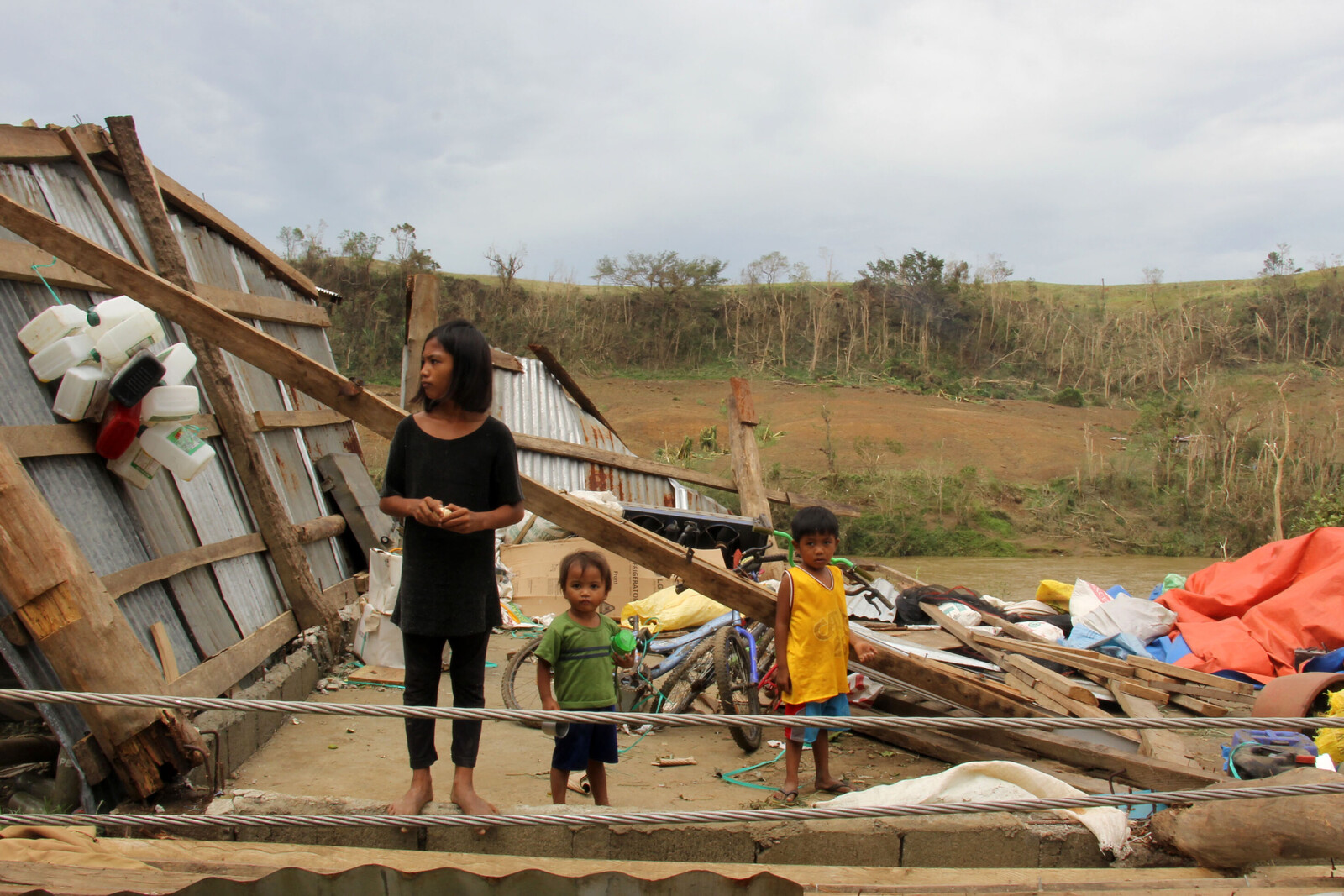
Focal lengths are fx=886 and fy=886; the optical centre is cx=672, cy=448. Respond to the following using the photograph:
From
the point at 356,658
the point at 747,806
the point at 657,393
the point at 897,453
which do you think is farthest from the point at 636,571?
the point at 657,393

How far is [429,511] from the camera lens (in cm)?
270

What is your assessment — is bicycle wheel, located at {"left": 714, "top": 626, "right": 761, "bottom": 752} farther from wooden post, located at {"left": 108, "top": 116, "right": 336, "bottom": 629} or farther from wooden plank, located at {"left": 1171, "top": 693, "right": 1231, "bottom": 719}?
wooden plank, located at {"left": 1171, "top": 693, "right": 1231, "bottom": 719}

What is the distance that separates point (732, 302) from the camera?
→ 106ft

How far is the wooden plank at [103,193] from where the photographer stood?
484 centimetres

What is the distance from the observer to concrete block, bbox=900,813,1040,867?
301 cm

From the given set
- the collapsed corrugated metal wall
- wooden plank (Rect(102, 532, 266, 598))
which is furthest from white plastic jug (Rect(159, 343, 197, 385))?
wooden plank (Rect(102, 532, 266, 598))

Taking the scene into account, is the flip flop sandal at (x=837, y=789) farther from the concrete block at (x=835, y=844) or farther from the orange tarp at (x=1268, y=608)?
the orange tarp at (x=1268, y=608)

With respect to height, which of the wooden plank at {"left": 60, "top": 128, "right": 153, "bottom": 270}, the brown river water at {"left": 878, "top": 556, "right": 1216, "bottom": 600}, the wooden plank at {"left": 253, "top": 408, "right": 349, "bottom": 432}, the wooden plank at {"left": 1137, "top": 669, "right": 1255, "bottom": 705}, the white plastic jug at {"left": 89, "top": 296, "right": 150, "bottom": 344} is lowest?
the brown river water at {"left": 878, "top": 556, "right": 1216, "bottom": 600}

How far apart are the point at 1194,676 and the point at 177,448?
21.8ft

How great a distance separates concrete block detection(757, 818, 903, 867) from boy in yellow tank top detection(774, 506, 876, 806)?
729mm

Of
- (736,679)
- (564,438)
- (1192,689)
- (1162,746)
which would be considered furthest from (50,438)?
(564,438)

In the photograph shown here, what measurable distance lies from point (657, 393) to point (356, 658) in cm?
2139

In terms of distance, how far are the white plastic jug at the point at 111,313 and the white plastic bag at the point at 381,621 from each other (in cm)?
246

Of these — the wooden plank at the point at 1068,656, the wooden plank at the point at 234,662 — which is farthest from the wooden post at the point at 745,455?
the wooden plank at the point at 234,662
